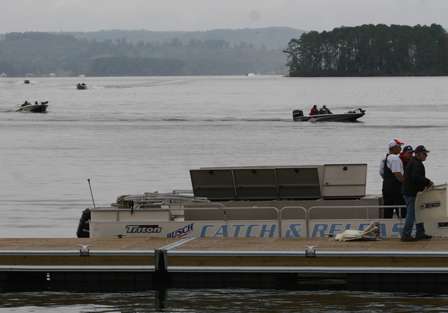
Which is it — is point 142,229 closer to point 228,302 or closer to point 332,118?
point 228,302

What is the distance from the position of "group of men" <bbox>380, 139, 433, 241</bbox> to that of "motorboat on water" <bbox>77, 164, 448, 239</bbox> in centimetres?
30

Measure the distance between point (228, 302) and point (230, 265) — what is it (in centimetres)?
78

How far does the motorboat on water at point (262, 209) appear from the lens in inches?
937

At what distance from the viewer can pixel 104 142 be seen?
82.9 m

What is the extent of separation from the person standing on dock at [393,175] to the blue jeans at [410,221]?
0.59m

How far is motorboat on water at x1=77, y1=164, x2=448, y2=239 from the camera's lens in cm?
2380

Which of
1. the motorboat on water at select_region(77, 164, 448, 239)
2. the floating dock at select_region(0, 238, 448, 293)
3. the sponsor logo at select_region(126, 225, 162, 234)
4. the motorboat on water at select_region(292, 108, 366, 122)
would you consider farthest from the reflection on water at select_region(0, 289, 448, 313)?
the motorboat on water at select_region(292, 108, 366, 122)

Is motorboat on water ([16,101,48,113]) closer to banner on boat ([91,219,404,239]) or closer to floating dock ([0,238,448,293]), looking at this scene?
banner on boat ([91,219,404,239])

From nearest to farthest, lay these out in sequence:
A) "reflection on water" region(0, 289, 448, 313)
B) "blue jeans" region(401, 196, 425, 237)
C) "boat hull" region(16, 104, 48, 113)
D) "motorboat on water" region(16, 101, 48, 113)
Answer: "reflection on water" region(0, 289, 448, 313) < "blue jeans" region(401, 196, 425, 237) < "motorboat on water" region(16, 101, 48, 113) < "boat hull" region(16, 104, 48, 113)

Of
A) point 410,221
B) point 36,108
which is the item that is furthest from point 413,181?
point 36,108

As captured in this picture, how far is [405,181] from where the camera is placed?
22.1 m

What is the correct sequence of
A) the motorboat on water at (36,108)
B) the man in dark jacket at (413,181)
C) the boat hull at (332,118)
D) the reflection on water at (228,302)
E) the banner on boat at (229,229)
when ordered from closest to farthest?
the reflection on water at (228,302) → the man in dark jacket at (413,181) → the banner on boat at (229,229) → the boat hull at (332,118) → the motorboat on water at (36,108)

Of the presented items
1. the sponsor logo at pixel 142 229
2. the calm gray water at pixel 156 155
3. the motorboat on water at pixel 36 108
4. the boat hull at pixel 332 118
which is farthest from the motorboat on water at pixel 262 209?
the motorboat on water at pixel 36 108

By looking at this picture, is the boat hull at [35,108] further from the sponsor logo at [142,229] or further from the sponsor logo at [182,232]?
the sponsor logo at [182,232]
